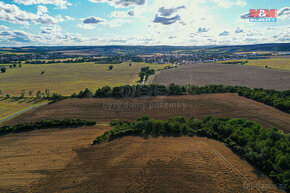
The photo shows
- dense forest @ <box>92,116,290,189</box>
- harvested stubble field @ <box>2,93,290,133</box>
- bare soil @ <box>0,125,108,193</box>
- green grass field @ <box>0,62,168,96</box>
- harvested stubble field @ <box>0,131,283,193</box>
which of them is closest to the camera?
harvested stubble field @ <box>0,131,283,193</box>

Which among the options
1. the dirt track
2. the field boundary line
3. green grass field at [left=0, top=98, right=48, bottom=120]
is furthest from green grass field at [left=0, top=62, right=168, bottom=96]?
the field boundary line

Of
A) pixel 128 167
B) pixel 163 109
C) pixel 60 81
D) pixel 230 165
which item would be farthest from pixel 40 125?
pixel 60 81

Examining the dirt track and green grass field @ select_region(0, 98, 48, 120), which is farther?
green grass field @ select_region(0, 98, 48, 120)

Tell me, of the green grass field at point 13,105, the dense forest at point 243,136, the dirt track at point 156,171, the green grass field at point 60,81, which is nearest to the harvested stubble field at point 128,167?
the dirt track at point 156,171

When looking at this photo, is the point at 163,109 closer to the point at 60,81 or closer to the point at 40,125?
the point at 40,125

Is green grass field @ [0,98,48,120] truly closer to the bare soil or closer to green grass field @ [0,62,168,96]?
green grass field @ [0,62,168,96]

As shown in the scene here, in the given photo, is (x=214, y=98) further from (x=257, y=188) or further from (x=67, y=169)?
(x=67, y=169)

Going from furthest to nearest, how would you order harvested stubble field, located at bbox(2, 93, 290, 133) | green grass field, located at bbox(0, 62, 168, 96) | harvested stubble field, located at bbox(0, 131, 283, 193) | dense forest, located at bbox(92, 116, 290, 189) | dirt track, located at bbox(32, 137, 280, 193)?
green grass field, located at bbox(0, 62, 168, 96) < harvested stubble field, located at bbox(2, 93, 290, 133) < dense forest, located at bbox(92, 116, 290, 189) < harvested stubble field, located at bbox(0, 131, 283, 193) < dirt track, located at bbox(32, 137, 280, 193)

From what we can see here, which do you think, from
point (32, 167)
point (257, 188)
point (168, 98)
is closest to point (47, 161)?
point (32, 167)
